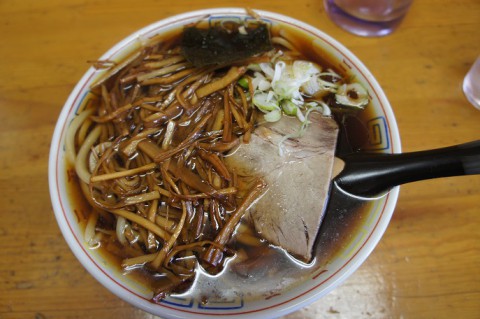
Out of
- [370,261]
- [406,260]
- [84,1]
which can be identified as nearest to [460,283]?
[406,260]

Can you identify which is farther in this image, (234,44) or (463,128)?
(463,128)

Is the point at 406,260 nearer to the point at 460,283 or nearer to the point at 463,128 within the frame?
the point at 460,283

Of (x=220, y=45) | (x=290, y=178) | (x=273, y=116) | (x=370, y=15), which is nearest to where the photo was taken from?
(x=290, y=178)

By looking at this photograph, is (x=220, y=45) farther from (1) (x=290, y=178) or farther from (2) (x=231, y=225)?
(2) (x=231, y=225)

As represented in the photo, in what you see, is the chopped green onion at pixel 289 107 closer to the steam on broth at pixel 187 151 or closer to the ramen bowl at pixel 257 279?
the steam on broth at pixel 187 151

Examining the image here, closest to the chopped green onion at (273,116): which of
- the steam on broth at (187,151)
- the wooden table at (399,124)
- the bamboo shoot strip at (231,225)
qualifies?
the steam on broth at (187,151)

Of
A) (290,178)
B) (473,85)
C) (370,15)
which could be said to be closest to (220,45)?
(290,178)
